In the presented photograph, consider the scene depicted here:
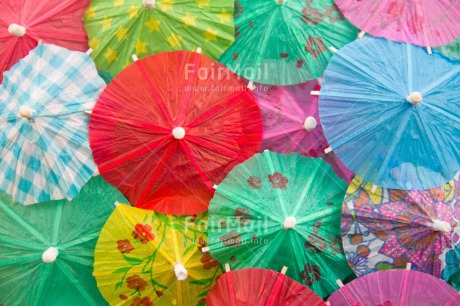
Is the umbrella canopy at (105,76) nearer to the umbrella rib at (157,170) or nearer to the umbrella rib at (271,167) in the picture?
the umbrella rib at (157,170)

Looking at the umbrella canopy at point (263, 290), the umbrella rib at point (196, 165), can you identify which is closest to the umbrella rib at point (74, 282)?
the umbrella canopy at point (263, 290)

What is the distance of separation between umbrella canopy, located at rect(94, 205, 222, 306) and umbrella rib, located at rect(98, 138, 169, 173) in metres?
0.27

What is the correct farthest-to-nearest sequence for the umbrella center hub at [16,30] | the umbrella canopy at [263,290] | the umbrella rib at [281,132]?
1. the umbrella rib at [281,132]
2. the umbrella center hub at [16,30]
3. the umbrella canopy at [263,290]

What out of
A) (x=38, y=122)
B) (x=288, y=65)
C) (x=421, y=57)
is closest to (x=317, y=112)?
(x=288, y=65)

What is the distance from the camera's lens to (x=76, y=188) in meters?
2.88

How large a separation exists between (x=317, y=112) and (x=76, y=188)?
1.54 m

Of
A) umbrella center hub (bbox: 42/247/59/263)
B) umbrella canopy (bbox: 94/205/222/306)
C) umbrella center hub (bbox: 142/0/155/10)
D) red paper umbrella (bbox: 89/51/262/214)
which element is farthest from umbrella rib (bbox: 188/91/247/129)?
umbrella center hub (bbox: 42/247/59/263)

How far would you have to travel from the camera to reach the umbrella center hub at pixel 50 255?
2.70 meters

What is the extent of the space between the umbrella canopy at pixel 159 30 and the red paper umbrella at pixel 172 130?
151 millimetres

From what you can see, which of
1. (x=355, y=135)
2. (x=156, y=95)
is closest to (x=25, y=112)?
(x=156, y=95)

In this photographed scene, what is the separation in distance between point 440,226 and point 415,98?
2.31ft

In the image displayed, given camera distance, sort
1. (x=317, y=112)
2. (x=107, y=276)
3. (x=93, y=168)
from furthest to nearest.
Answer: (x=317, y=112), (x=93, y=168), (x=107, y=276)

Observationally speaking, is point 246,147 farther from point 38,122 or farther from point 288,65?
point 38,122

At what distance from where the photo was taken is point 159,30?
120 inches
